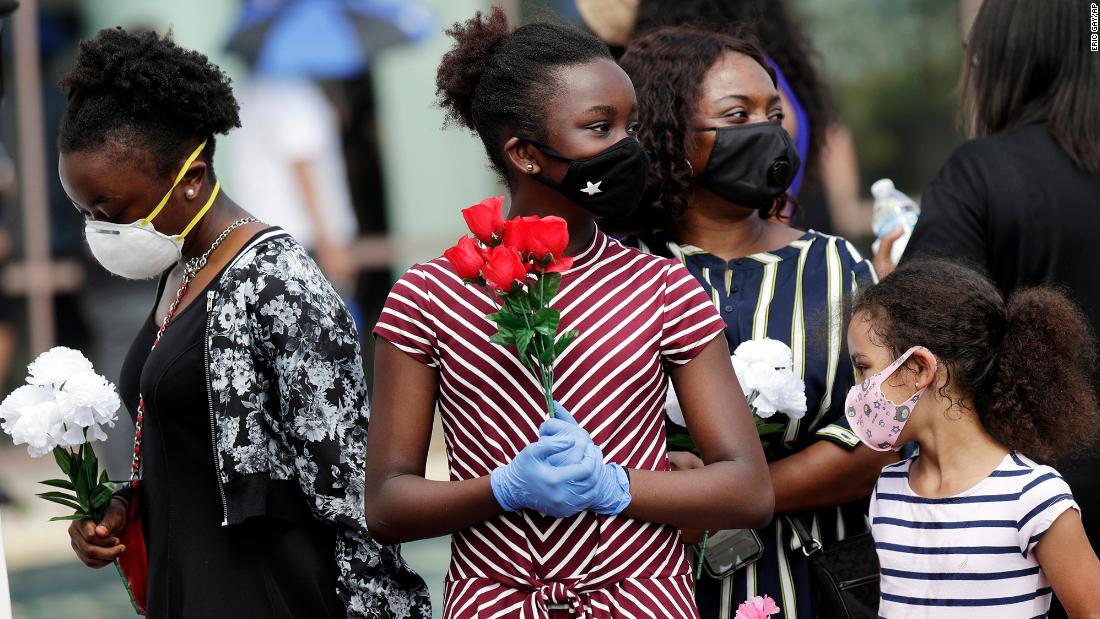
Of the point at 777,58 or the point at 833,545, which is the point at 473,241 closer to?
the point at 833,545

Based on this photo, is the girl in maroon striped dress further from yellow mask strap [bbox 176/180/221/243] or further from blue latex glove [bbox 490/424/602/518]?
yellow mask strap [bbox 176/180/221/243]

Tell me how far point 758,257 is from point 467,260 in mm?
1030

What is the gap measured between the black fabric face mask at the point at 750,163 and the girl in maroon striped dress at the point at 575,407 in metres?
0.52

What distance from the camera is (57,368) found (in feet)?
10.1

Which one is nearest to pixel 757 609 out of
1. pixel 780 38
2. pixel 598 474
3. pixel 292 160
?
pixel 598 474

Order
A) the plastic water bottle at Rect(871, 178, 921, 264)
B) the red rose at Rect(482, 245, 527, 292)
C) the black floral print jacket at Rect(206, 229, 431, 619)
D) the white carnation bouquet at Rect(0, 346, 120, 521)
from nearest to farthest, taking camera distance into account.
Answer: the red rose at Rect(482, 245, 527, 292) → the black floral print jacket at Rect(206, 229, 431, 619) → the white carnation bouquet at Rect(0, 346, 120, 521) → the plastic water bottle at Rect(871, 178, 921, 264)

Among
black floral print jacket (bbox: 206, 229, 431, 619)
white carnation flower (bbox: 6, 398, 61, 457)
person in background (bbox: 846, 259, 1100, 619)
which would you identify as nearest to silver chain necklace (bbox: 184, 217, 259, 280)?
black floral print jacket (bbox: 206, 229, 431, 619)

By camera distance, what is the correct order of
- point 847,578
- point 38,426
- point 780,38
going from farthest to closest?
point 780,38, point 38,426, point 847,578

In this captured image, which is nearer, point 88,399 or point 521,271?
point 521,271

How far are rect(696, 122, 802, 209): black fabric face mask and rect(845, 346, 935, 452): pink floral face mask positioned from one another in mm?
520

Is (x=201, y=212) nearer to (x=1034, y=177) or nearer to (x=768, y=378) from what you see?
(x=768, y=378)

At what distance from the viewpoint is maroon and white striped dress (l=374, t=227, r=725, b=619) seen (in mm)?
2428

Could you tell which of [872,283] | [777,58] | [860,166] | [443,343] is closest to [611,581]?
[443,343]

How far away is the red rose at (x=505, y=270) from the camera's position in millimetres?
2248
